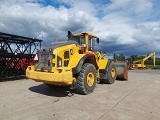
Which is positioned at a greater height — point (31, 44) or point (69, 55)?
point (31, 44)

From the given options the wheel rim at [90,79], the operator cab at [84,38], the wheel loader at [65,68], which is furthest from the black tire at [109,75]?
the wheel rim at [90,79]

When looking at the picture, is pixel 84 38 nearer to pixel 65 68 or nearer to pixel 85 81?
pixel 85 81

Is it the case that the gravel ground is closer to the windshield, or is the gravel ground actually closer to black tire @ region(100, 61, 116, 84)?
black tire @ region(100, 61, 116, 84)

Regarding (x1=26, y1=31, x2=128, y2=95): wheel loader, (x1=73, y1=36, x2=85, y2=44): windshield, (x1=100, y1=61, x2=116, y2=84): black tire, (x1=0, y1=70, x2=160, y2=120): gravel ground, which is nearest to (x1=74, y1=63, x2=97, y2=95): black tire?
(x1=26, y1=31, x2=128, y2=95): wheel loader

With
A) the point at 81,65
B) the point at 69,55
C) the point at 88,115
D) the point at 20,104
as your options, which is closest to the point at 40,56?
the point at 69,55

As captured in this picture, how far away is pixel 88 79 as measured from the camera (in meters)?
7.82

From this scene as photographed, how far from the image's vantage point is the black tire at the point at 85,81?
730 cm

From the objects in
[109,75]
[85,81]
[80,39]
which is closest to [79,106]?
[85,81]

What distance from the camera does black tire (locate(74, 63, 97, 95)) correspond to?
7301 mm

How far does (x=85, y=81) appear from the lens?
743 centimetres

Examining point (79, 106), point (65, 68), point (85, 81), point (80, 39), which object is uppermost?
point (80, 39)

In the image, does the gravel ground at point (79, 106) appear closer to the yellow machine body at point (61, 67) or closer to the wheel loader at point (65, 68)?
the wheel loader at point (65, 68)

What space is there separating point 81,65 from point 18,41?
748 cm

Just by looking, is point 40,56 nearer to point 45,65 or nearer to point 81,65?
point 45,65
